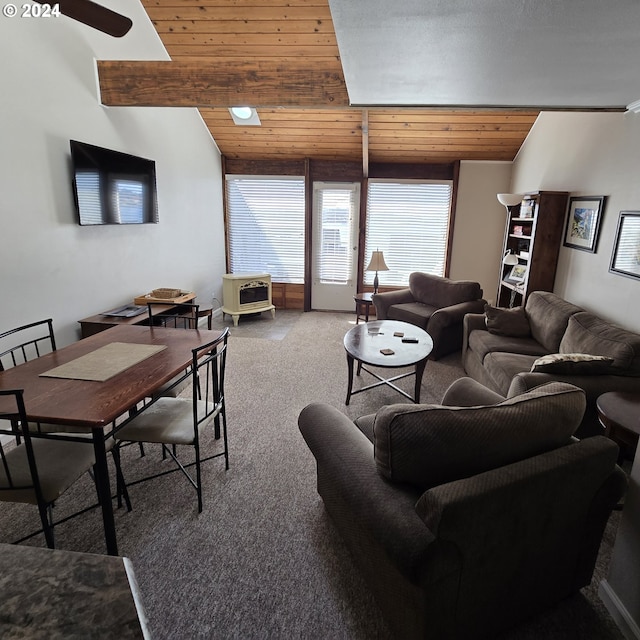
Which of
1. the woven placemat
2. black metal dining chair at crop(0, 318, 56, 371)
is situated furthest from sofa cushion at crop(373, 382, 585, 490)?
black metal dining chair at crop(0, 318, 56, 371)

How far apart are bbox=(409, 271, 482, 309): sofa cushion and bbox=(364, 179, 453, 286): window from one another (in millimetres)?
1196

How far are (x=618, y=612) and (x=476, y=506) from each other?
37.7 inches

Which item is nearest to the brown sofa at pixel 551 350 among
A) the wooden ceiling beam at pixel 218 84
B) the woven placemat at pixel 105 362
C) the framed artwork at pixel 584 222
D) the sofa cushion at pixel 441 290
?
the framed artwork at pixel 584 222

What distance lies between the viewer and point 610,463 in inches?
56.9

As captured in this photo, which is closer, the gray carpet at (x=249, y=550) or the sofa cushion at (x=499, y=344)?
the gray carpet at (x=249, y=550)

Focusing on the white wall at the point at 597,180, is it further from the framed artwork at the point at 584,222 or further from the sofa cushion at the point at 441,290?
the sofa cushion at the point at 441,290

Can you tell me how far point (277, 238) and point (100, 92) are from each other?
3259 mm

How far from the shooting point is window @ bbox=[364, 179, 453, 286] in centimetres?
612

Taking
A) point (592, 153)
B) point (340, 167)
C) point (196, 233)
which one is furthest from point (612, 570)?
point (340, 167)

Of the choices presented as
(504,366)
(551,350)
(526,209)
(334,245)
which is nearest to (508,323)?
(551,350)

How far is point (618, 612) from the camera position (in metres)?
1.56

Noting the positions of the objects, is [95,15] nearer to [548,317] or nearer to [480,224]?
[548,317]

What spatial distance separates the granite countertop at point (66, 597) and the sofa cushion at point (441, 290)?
4.64 metres

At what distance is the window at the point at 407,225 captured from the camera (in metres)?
6.12
